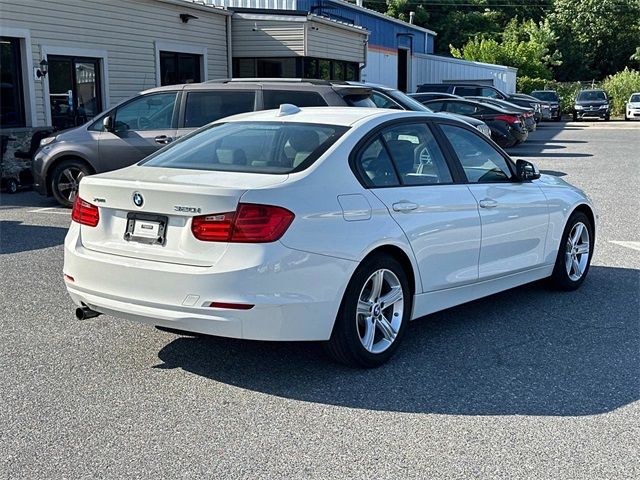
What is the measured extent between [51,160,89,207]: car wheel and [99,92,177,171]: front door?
0.40 meters

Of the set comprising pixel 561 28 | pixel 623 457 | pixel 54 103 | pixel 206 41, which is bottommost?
pixel 623 457

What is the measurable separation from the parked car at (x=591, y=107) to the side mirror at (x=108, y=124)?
3498 centimetres

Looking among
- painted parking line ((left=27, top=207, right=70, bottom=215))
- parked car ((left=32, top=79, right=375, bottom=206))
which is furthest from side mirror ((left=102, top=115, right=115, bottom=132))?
painted parking line ((left=27, top=207, right=70, bottom=215))

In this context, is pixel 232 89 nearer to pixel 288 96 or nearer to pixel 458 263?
pixel 288 96

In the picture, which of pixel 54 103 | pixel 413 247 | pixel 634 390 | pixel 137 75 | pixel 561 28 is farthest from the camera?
pixel 561 28

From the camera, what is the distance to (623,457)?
3.81 metres

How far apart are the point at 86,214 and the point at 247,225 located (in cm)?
122

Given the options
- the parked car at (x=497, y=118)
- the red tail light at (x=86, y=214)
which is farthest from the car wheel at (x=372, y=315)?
the parked car at (x=497, y=118)

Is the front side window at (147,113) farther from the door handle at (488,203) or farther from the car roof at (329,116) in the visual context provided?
the door handle at (488,203)

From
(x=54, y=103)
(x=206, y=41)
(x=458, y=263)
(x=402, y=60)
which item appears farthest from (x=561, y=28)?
(x=458, y=263)

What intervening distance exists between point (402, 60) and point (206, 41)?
2367 centimetres

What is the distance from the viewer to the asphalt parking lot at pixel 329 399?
12.3ft

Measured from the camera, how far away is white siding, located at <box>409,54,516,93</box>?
43.0 meters

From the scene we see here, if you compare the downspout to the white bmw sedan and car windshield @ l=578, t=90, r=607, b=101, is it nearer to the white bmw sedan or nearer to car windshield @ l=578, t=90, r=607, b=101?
the white bmw sedan
